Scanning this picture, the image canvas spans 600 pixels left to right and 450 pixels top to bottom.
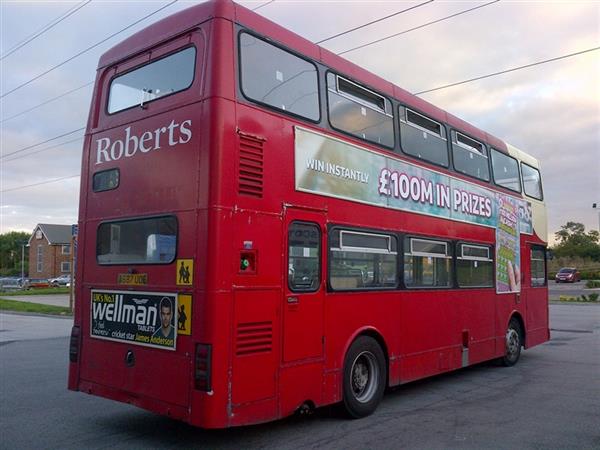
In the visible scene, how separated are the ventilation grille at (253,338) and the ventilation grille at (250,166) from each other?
1.33m

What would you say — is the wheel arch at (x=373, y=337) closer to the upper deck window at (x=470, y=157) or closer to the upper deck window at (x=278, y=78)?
the upper deck window at (x=278, y=78)

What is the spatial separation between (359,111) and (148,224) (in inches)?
127

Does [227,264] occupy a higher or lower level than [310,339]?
higher

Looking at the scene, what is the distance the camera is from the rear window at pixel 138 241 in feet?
18.9

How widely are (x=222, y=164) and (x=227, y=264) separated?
97 cm

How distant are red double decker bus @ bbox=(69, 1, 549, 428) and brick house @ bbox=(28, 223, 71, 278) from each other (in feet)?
246

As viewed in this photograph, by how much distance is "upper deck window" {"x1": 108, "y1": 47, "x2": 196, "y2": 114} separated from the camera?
5.93m

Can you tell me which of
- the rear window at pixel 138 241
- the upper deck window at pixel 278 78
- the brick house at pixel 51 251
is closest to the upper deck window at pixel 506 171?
the upper deck window at pixel 278 78

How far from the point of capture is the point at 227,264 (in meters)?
5.36

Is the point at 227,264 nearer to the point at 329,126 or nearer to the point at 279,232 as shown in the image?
the point at 279,232

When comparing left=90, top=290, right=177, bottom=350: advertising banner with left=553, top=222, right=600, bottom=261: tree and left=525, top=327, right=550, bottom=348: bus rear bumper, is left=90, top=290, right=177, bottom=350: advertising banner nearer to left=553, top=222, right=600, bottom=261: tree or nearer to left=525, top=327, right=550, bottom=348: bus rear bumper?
left=525, top=327, right=550, bottom=348: bus rear bumper

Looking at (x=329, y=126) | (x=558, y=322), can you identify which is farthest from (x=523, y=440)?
(x=558, y=322)

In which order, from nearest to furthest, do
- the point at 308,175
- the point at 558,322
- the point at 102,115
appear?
the point at 308,175 < the point at 102,115 < the point at 558,322

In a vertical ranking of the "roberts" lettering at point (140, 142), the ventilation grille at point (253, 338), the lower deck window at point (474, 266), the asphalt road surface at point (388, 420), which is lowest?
the asphalt road surface at point (388, 420)
